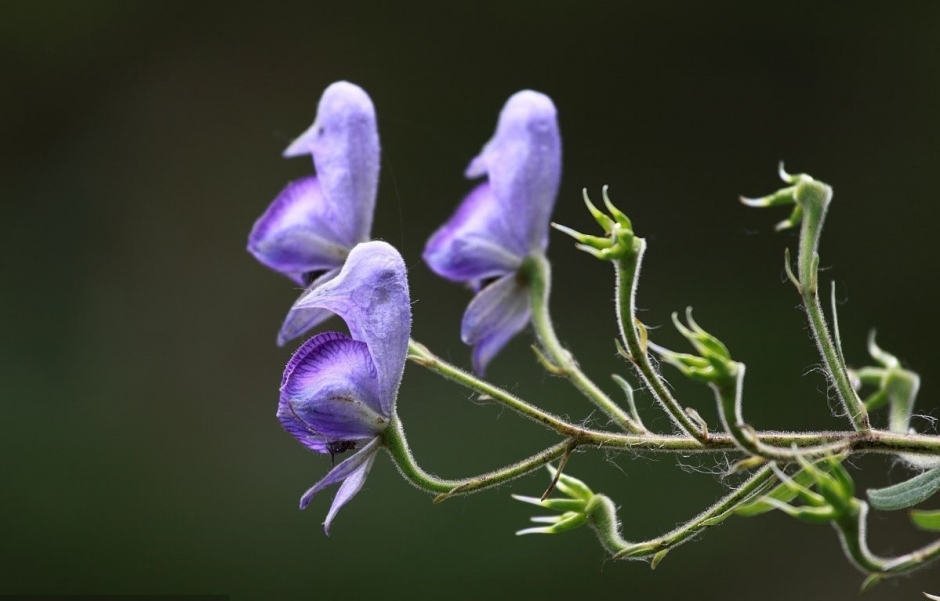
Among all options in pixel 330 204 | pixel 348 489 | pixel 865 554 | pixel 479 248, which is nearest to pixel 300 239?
pixel 330 204

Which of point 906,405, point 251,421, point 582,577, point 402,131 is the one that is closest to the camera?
point 906,405

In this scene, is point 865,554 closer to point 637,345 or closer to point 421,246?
point 637,345

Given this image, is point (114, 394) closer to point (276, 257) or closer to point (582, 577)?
point (582, 577)

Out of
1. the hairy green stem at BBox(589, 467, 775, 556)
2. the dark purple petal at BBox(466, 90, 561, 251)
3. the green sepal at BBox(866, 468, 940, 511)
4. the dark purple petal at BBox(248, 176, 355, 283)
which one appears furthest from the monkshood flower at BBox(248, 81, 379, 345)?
the green sepal at BBox(866, 468, 940, 511)

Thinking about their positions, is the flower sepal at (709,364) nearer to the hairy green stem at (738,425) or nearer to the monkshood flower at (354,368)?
the hairy green stem at (738,425)

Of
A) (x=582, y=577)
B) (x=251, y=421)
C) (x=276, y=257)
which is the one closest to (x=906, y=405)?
(x=276, y=257)

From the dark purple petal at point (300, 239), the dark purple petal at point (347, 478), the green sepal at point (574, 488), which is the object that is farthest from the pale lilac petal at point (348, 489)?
the dark purple petal at point (300, 239)
